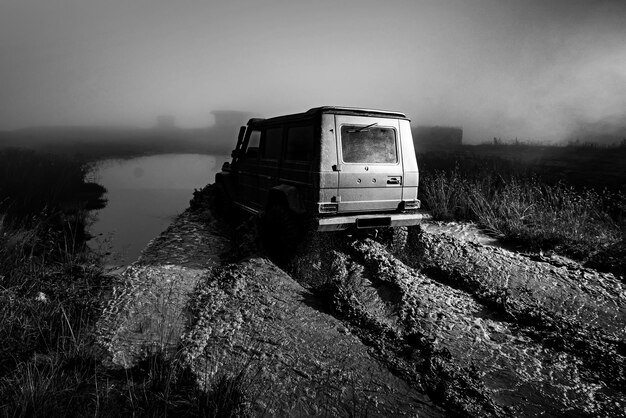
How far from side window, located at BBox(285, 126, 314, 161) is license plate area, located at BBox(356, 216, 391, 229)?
1.14 meters

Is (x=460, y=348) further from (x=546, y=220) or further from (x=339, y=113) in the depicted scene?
(x=546, y=220)

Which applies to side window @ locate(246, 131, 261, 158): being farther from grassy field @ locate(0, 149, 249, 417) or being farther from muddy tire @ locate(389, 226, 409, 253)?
grassy field @ locate(0, 149, 249, 417)

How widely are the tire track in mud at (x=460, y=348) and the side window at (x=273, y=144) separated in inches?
82.5

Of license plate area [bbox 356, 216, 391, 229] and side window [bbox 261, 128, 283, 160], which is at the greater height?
side window [bbox 261, 128, 283, 160]

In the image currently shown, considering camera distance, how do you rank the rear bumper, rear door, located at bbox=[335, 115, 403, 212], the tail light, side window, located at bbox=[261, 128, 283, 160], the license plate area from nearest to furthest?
1. the rear bumper
2. rear door, located at bbox=[335, 115, 403, 212]
3. the license plate area
4. the tail light
5. side window, located at bbox=[261, 128, 283, 160]

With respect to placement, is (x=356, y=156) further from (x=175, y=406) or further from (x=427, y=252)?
(x=175, y=406)

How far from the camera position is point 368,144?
552 cm

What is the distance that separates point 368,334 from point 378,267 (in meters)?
1.65

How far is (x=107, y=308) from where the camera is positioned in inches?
170

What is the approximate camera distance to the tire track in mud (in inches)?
109

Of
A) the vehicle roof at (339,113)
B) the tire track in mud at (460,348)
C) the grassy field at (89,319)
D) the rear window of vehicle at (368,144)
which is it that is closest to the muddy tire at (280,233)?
the tire track in mud at (460,348)

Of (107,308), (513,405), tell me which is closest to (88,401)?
(107,308)

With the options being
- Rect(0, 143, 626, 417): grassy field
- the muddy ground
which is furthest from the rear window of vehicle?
Rect(0, 143, 626, 417): grassy field

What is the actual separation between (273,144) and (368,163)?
181 centimetres
